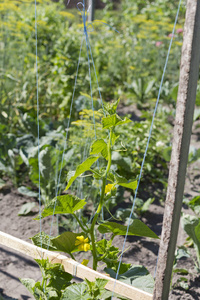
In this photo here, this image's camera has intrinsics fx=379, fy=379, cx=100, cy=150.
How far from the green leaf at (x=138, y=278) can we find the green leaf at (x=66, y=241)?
19 centimetres

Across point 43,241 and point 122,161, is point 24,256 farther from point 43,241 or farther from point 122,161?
point 122,161

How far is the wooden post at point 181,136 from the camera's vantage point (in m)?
1.22

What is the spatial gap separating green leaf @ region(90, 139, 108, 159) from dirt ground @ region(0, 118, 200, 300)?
0.97m

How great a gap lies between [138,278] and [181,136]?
0.66 m

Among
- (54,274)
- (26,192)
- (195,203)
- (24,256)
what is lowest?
(24,256)

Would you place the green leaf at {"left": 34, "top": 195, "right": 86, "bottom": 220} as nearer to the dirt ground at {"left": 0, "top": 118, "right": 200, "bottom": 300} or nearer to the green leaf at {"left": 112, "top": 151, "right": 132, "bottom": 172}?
the dirt ground at {"left": 0, "top": 118, "right": 200, "bottom": 300}

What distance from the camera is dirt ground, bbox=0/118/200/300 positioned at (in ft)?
6.75

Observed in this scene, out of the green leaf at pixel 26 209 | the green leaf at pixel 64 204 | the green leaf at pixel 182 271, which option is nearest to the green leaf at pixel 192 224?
the green leaf at pixel 182 271

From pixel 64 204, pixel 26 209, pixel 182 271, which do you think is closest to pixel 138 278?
pixel 64 204

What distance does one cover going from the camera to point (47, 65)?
4551 millimetres

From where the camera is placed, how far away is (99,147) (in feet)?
4.87

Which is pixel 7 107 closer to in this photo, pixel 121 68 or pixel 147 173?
pixel 147 173

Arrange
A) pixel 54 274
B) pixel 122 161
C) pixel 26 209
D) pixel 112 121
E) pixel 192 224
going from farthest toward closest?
pixel 122 161 → pixel 26 209 → pixel 192 224 → pixel 54 274 → pixel 112 121

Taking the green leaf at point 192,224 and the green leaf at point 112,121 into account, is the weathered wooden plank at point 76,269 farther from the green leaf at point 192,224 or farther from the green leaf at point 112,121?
the green leaf at point 192,224
